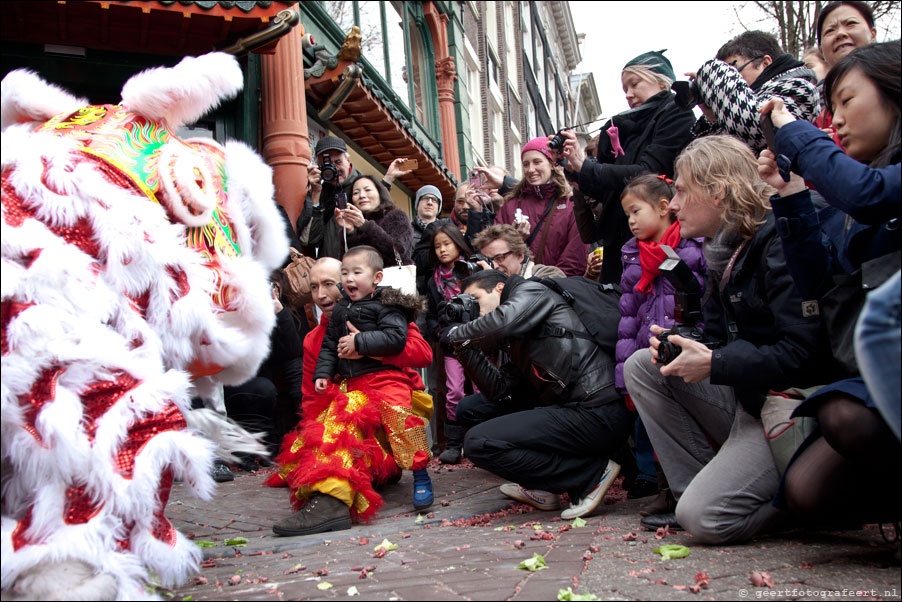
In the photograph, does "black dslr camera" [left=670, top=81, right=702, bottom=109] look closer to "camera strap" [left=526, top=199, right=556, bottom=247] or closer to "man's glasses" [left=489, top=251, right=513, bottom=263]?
"man's glasses" [left=489, top=251, right=513, bottom=263]

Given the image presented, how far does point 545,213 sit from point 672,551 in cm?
340

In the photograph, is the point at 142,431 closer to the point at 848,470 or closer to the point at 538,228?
the point at 848,470

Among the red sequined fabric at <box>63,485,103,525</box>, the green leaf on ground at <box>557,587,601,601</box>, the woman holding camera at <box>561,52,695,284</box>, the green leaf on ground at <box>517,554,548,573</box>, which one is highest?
the woman holding camera at <box>561,52,695,284</box>

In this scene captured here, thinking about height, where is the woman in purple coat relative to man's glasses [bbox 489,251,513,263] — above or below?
above

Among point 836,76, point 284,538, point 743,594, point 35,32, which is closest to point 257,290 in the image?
point 284,538

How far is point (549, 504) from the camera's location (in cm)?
413

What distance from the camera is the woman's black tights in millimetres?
2420

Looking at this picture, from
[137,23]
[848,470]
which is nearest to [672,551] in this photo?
[848,470]

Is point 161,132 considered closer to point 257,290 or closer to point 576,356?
point 257,290

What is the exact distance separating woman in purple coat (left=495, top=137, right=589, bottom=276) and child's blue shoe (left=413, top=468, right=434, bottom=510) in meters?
1.99

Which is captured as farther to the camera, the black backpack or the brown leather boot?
the black backpack

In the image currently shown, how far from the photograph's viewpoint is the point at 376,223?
6.01m

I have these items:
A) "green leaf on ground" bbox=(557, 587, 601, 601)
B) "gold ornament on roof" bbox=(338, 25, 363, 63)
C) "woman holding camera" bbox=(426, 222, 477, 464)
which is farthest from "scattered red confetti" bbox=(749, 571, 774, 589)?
"gold ornament on roof" bbox=(338, 25, 363, 63)

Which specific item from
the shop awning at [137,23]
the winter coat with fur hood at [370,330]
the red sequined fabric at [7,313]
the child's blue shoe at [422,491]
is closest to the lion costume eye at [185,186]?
the red sequined fabric at [7,313]
